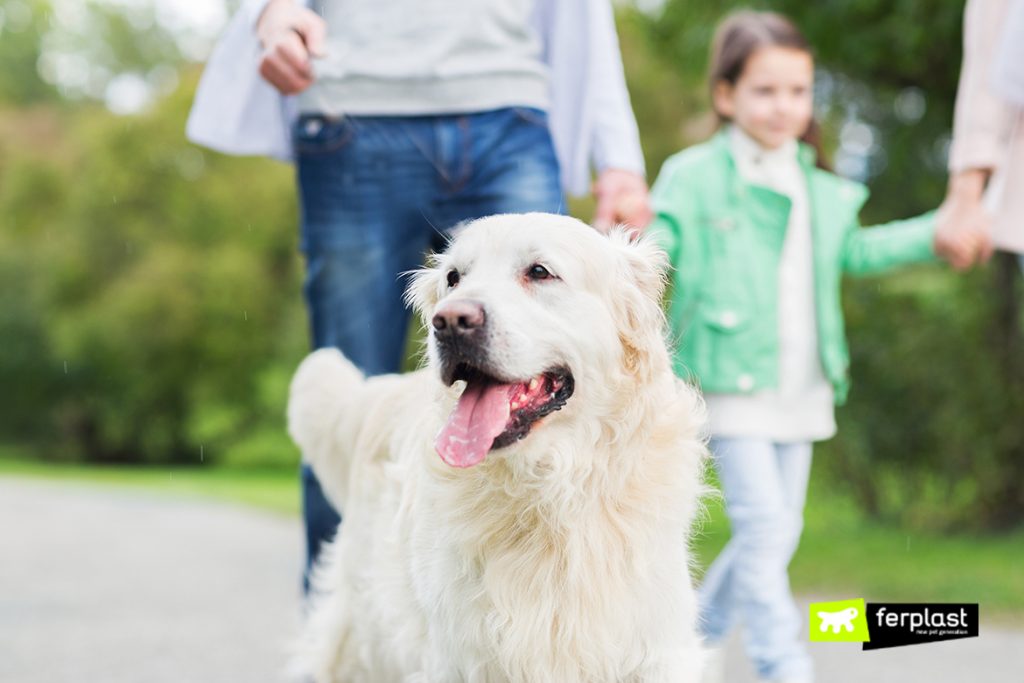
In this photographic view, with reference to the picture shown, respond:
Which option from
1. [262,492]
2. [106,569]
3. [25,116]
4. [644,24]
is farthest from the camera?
[25,116]

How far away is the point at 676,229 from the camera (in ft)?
14.7

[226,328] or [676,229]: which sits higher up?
[676,229]

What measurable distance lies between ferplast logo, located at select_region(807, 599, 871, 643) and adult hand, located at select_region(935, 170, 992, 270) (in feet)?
4.32

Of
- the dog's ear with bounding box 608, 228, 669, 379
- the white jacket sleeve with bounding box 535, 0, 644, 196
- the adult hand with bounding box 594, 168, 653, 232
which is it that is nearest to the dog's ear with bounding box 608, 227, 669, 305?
the dog's ear with bounding box 608, 228, 669, 379

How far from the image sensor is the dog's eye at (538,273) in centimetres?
267

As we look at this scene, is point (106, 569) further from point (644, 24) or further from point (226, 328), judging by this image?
point (226, 328)

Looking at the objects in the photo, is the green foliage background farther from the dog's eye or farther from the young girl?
the dog's eye

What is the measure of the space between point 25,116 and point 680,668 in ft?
125

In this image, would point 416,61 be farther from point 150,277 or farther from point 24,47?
point 24,47

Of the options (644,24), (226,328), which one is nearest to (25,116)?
(226,328)

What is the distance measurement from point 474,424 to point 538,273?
1.18ft

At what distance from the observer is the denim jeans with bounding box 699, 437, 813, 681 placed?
399 cm

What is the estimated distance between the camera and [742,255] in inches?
171

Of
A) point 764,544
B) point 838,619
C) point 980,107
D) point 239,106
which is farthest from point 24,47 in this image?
point 764,544
